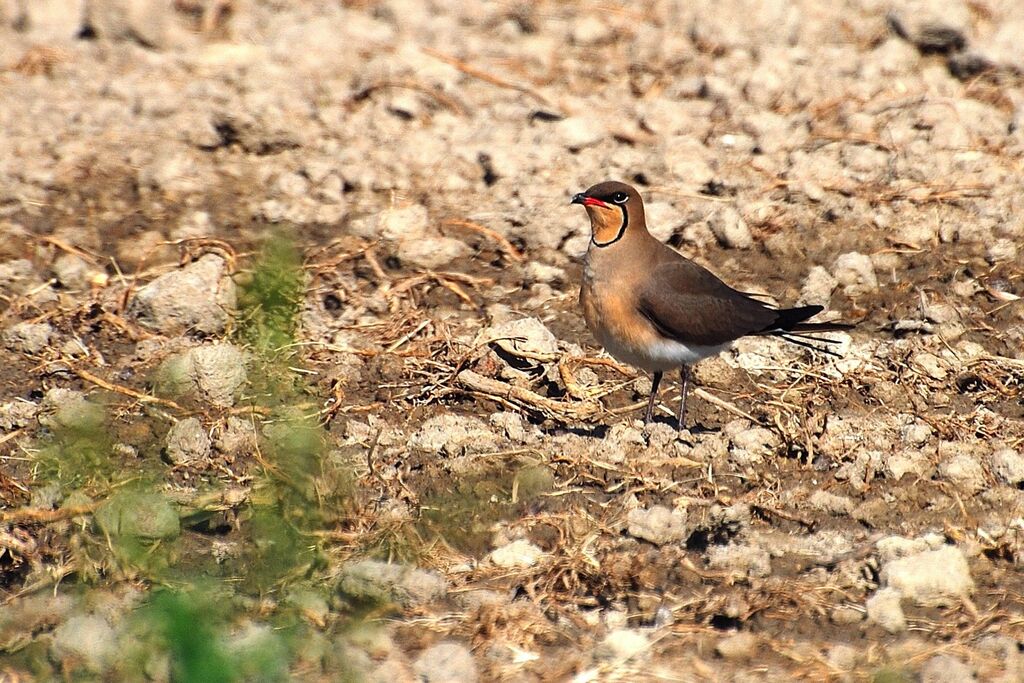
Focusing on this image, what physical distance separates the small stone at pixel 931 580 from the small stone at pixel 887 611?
0.06 meters

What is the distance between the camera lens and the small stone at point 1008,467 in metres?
4.92

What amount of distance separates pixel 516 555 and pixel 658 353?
1.29 meters

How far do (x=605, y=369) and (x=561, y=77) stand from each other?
245cm

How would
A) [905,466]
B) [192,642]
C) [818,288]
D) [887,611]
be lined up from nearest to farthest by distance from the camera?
[192,642], [887,611], [905,466], [818,288]

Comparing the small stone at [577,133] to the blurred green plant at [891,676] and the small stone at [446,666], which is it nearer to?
the small stone at [446,666]

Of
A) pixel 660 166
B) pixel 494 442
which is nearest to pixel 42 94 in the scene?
pixel 660 166

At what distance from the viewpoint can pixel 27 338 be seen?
602 centimetres

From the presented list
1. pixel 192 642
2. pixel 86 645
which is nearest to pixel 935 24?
pixel 86 645

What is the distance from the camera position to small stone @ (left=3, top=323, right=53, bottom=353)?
6016 millimetres

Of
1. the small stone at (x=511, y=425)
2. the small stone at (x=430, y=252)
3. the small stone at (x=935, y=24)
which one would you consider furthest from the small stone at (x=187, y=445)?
the small stone at (x=935, y=24)

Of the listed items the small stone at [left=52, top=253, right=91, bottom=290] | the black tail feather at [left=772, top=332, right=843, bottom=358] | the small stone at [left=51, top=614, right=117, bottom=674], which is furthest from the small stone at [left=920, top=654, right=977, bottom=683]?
the small stone at [left=52, top=253, right=91, bottom=290]

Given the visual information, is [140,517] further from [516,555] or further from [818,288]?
[818,288]

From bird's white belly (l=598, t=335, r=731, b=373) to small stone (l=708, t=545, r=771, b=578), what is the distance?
3.87 ft

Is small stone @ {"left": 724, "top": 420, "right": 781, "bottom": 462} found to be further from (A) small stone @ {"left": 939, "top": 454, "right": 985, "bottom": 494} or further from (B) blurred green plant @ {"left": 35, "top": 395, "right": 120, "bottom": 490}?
(B) blurred green plant @ {"left": 35, "top": 395, "right": 120, "bottom": 490}
